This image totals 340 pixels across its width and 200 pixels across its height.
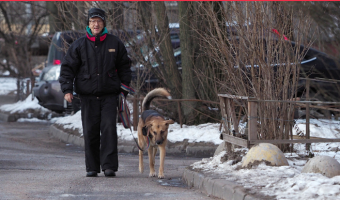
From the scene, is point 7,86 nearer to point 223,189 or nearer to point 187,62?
point 187,62


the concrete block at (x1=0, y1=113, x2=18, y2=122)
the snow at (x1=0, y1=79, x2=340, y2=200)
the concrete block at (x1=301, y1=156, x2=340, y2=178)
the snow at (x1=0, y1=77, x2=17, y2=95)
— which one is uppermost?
the snow at (x1=0, y1=77, x2=17, y2=95)

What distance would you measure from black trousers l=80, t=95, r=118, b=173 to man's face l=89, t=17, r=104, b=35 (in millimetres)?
860

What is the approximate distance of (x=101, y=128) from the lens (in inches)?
292

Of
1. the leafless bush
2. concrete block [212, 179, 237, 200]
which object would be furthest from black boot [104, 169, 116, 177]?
the leafless bush

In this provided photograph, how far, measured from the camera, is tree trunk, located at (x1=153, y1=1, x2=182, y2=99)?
12102mm

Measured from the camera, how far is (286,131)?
7.59 meters

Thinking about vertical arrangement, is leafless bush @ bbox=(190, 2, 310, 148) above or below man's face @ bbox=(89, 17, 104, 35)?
below

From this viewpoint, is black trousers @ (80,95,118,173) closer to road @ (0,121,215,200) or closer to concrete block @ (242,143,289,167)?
road @ (0,121,215,200)

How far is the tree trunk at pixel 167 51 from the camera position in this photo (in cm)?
1210

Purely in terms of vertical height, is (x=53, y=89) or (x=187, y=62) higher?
(x=187, y=62)

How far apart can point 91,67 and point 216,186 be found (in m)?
2.37

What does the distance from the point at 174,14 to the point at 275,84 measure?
6.31 m

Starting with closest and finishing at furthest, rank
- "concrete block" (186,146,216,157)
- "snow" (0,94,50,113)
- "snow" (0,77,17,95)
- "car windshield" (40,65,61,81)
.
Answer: "concrete block" (186,146,216,157), "car windshield" (40,65,61,81), "snow" (0,94,50,113), "snow" (0,77,17,95)

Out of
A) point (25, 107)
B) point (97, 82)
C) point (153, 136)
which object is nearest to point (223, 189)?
point (153, 136)
